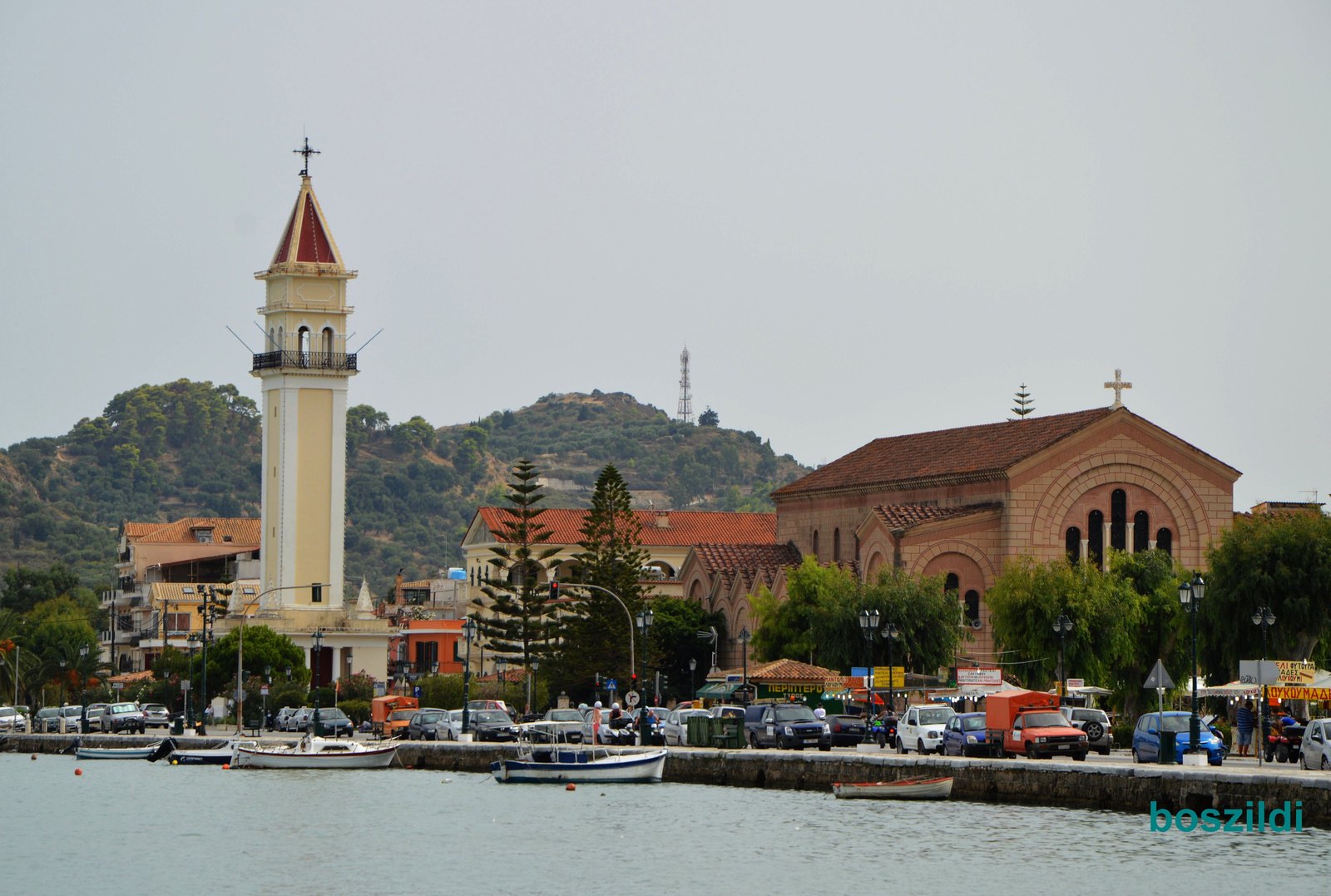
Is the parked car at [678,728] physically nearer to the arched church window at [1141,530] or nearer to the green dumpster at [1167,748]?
the green dumpster at [1167,748]

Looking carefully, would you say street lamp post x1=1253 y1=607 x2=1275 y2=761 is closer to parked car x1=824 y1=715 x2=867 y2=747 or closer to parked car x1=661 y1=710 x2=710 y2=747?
parked car x1=824 y1=715 x2=867 y2=747

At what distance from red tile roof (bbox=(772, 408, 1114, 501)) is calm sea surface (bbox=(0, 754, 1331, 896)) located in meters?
25.2

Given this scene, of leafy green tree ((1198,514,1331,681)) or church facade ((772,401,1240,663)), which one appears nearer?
leafy green tree ((1198,514,1331,681))

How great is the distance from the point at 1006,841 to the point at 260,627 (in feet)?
195

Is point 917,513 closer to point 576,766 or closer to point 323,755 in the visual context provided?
point 576,766

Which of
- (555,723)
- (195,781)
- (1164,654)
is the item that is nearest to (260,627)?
(195,781)

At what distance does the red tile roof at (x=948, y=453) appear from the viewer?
6900 centimetres

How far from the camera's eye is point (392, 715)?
72.7 metres

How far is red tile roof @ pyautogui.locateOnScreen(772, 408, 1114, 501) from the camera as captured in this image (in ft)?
226

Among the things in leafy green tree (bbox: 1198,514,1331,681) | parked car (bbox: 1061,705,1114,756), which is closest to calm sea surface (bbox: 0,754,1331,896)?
parked car (bbox: 1061,705,1114,756)

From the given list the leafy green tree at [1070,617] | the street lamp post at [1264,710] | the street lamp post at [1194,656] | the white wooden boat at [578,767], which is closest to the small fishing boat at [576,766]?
the white wooden boat at [578,767]

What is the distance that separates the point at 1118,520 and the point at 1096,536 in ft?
3.49

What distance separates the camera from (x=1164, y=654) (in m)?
61.3

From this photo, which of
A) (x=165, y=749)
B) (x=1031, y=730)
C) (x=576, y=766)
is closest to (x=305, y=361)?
(x=165, y=749)
